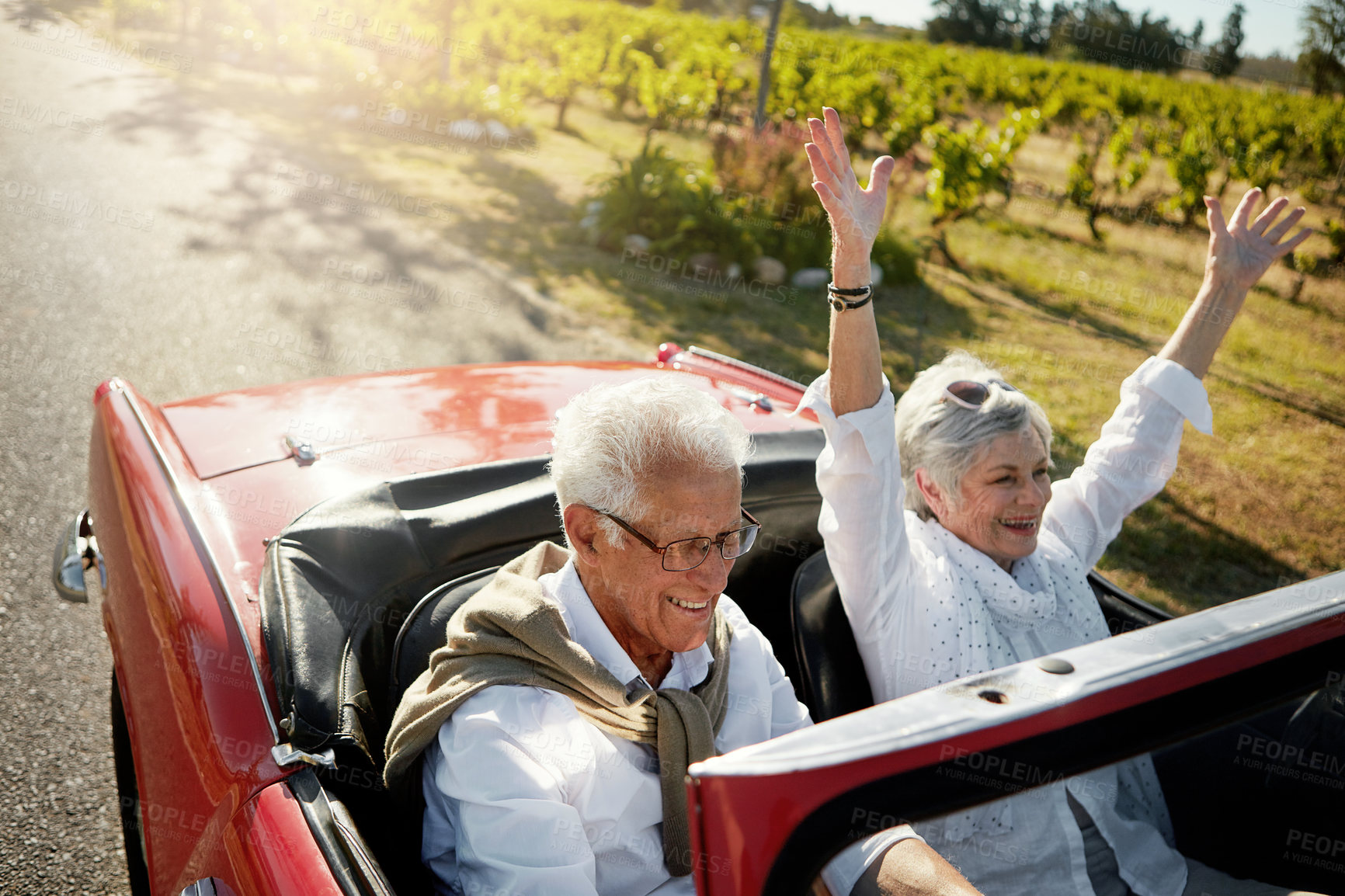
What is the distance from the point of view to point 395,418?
2.60 metres

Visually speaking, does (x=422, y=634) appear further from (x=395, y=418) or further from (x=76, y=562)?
(x=76, y=562)

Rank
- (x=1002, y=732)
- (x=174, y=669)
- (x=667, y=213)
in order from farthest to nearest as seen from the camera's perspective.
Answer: (x=667, y=213) < (x=174, y=669) < (x=1002, y=732)

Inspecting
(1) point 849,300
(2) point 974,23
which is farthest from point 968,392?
(2) point 974,23

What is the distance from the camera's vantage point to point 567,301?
7.04m

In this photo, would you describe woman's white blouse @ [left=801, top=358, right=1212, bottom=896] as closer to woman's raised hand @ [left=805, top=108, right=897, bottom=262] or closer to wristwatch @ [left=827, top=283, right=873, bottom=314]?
wristwatch @ [left=827, top=283, right=873, bottom=314]

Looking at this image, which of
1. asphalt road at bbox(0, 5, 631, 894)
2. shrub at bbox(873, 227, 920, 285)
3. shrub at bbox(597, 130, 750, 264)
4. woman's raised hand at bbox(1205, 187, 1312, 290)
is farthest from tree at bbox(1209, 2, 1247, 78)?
woman's raised hand at bbox(1205, 187, 1312, 290)

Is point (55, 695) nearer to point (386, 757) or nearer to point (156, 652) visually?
point (156, 652)

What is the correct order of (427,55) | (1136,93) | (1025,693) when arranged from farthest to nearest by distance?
(1136,93) → (427,55) → (1025,693)

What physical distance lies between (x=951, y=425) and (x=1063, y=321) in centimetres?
663

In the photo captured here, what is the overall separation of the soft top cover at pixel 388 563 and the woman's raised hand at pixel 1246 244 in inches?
48.6

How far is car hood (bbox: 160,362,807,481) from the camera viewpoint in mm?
2361

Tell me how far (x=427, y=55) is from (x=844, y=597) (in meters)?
14.0

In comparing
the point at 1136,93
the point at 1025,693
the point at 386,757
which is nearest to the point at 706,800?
the point at 1025,693

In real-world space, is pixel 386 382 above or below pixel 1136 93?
below
